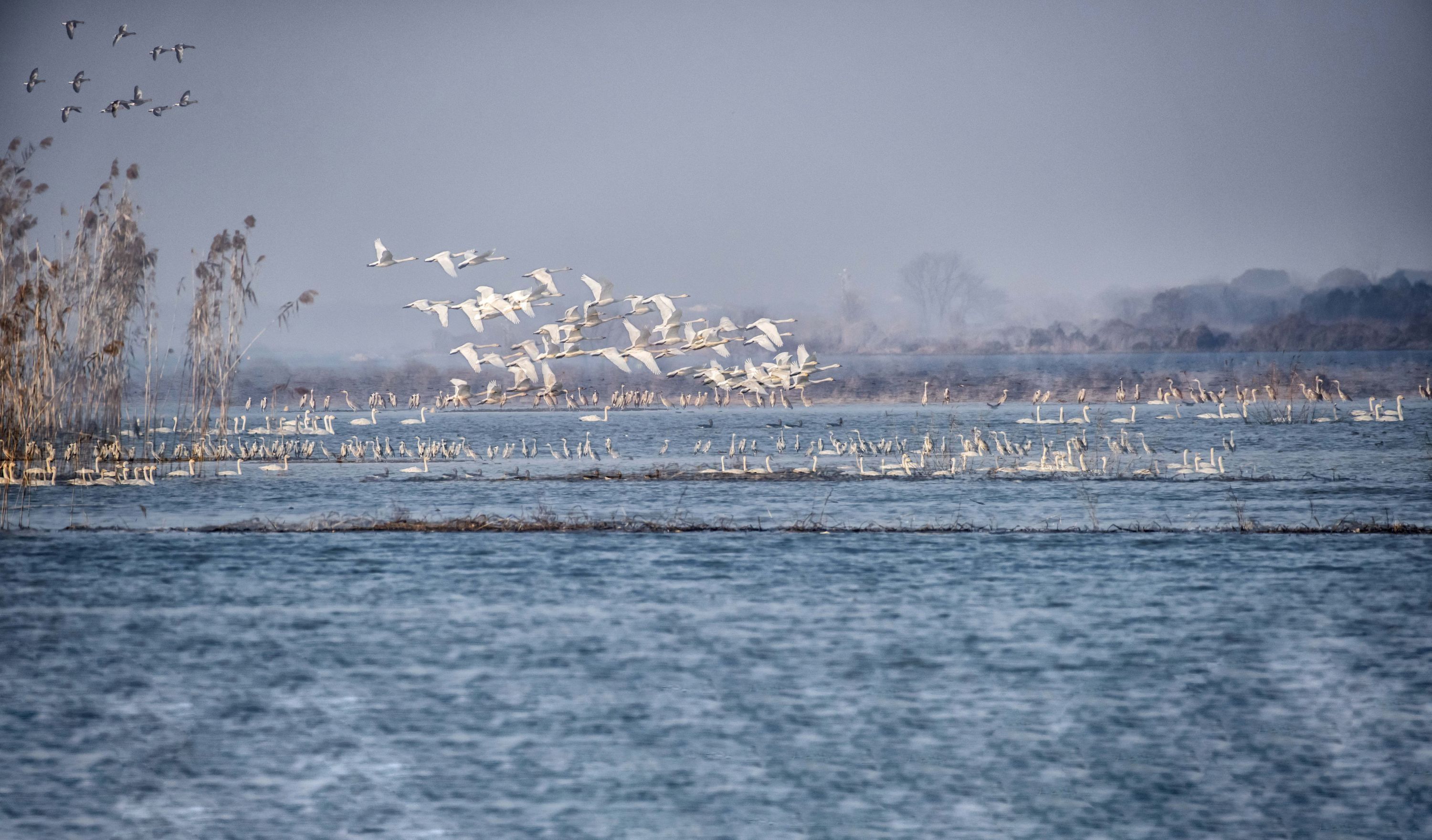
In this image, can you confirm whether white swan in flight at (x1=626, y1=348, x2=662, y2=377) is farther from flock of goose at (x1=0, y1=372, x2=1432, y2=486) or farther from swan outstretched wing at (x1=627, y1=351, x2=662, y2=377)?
flock of goose at (x1=0, y1=372, x2=1432, y2=486)

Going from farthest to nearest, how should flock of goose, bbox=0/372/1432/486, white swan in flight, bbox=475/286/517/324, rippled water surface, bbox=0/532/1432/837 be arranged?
flock of goose, bbox=0/372/1432/486
white swan in flight, bbox=475/286/517/324
rippled water surface, bbox=0/532/1432/837

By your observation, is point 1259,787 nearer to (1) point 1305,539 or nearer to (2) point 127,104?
(1) point 1305,539

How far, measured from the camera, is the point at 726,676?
10.7m

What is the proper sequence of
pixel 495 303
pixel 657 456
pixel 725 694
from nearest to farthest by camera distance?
pixel 725 694 < pixel 495 303 < pixel 657 456

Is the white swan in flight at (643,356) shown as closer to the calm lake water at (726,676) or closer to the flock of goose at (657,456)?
the calm lake water at (726,676)

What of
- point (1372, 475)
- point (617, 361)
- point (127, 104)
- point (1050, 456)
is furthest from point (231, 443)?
point (1372, 475)

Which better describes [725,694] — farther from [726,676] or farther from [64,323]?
[64,323]

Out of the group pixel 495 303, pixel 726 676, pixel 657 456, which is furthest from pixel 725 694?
pixel 657 456

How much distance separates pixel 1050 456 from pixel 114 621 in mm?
26505

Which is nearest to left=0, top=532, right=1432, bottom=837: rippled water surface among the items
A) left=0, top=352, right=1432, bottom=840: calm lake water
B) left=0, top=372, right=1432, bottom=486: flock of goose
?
left=0, top=352, right=1432, bottom=840: calm lake water

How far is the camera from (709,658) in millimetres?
11344

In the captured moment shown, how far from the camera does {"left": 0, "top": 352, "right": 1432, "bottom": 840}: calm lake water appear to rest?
754 centimetres

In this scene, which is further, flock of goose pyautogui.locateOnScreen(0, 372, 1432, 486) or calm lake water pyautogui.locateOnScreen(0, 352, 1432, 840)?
flock of goose pyautogui.locateOnScreen(0, 372, 1432, 486)

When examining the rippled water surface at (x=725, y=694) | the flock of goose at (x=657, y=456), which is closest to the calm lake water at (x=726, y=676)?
the rippled water surface at (x=725, y=694)
